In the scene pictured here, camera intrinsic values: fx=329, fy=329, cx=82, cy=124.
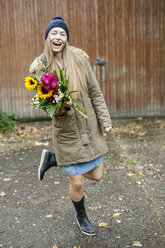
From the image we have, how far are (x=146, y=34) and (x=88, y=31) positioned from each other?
4.92 feet

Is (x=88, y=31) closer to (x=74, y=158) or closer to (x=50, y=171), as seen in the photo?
(x=50, y=171)

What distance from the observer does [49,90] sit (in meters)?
2.88

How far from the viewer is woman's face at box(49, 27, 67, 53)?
10.6 feet

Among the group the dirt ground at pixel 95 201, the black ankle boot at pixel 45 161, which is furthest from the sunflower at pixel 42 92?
the dirt ground at pixel 95 201

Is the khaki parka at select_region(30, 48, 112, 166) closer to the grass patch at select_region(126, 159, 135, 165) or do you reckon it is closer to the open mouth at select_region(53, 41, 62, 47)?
the open mouth at select_region(53, 41, 62, 47)

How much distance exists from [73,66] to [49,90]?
50 cm

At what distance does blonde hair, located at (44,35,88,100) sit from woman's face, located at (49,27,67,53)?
0.04m

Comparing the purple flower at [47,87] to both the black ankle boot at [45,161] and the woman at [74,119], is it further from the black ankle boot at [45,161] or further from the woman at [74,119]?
the black ankle boot at [45,161]

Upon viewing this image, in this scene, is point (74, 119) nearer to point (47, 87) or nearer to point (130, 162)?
point (47, 87)

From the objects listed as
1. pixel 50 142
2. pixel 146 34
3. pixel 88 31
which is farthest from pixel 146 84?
pixel 50 142

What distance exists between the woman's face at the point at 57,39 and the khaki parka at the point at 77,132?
0.15 metres

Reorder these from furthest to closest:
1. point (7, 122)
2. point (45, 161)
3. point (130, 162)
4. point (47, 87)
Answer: point (7, 122) < point (130, 162) < point (45, 161) < point (47, 87)

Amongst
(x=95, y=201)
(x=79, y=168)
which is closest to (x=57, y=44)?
(x=79, y=168)

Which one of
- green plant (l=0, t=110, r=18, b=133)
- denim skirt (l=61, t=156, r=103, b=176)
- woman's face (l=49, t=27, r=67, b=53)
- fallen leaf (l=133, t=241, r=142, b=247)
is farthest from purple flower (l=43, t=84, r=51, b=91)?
green plant (l=0, t=110, r=18, b=133)
